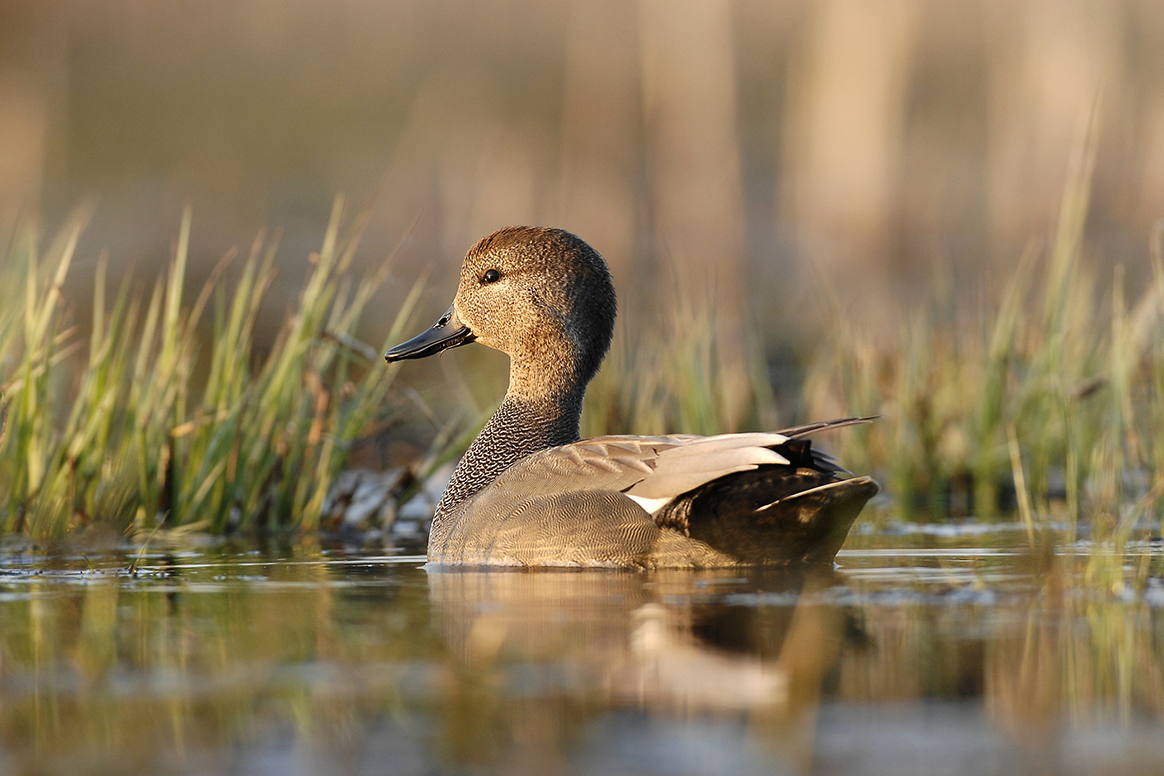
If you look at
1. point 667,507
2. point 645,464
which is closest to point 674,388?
point 645,464

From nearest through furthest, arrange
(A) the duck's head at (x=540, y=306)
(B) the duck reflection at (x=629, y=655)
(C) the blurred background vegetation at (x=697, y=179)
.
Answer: (B) the duck reflection at (x=629, y=655)
(A) the duck's head at (x=540, y=306)
(C) the blurred background vegetation at (x=697, y=179)

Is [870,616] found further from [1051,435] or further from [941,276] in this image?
[941,276]

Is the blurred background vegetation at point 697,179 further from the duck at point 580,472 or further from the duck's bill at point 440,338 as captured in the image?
the duck at point 580,472

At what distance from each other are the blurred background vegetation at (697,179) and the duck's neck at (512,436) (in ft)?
1.99

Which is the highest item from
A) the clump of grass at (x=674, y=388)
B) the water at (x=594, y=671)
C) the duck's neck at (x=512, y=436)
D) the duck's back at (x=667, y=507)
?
the clump of grass at (x=674, y=388)

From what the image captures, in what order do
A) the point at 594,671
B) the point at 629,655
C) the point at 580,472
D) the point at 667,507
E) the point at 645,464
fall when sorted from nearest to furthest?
1. the point at 594,671
2. the point at 629,655
3. the point at 667,507
4. the point at 645,464
5. the point at 580,472

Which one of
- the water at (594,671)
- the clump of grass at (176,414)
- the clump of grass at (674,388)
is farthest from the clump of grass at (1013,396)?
the clump of grass at (176,414)

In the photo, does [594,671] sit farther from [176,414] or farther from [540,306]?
[176,414]

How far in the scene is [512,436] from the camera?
6328mm

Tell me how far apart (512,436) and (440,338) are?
580 mm

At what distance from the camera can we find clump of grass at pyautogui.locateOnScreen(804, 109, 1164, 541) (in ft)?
21.8

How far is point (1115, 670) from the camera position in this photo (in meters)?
3.43

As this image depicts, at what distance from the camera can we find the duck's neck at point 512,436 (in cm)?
616

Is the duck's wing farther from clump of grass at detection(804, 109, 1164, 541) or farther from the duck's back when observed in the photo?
clump of grass at detection(804, 109, 1164, 541)
